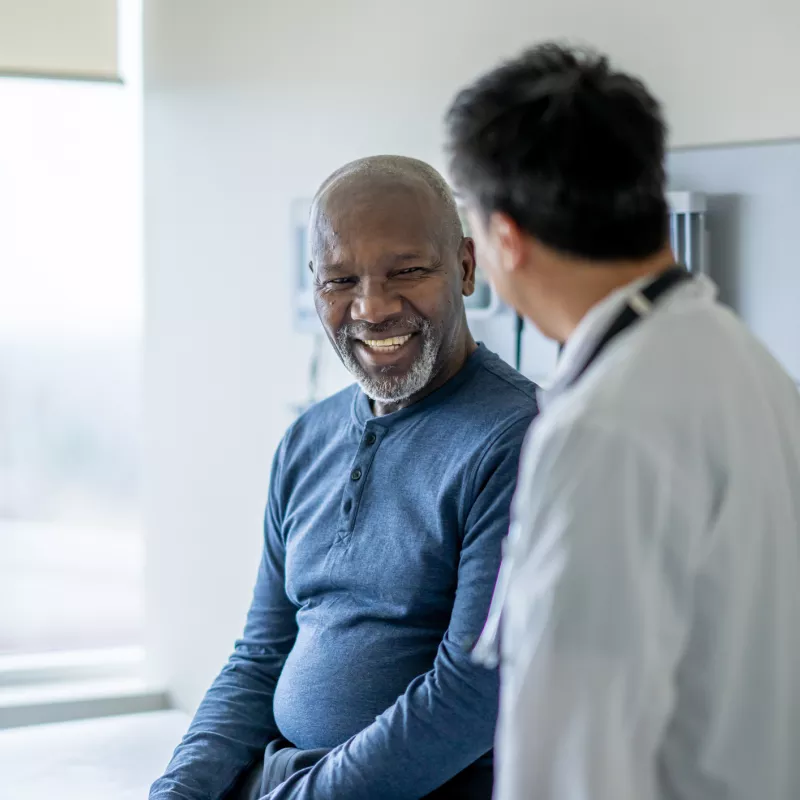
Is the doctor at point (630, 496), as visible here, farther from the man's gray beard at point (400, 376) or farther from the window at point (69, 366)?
the window at point (69, 366)

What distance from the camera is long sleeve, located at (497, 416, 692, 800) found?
0.82 metres

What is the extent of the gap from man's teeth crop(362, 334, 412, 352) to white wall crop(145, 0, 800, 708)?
2.56 feet

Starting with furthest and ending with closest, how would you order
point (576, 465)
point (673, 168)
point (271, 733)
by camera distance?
point (673, 168) < point (271, 733) < point (576, 465)

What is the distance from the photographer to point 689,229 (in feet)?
6.03

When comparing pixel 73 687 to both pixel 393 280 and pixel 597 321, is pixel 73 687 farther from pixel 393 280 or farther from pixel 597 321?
pixel 597 321

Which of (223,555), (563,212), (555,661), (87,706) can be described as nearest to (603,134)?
(563,212)

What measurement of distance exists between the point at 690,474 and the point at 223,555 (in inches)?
74.8

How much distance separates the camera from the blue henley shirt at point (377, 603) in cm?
135

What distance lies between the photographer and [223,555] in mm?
2588

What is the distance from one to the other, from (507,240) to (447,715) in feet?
2.15

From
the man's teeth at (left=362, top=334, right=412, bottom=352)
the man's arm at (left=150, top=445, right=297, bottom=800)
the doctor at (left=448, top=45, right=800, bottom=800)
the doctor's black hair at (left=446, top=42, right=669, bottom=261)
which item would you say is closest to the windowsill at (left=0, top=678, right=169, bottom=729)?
the man's arm at (left=150, top=445, right=297, bottom=800)

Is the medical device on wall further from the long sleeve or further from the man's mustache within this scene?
the long sleeve


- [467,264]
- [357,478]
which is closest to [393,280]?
[467,264]

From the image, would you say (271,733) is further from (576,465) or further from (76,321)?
(76,321)
